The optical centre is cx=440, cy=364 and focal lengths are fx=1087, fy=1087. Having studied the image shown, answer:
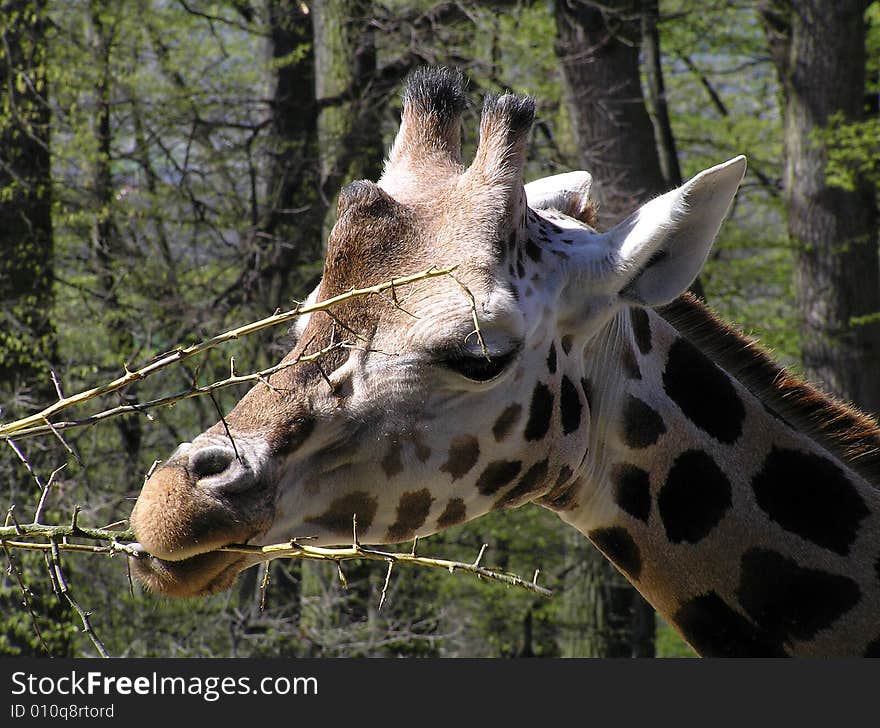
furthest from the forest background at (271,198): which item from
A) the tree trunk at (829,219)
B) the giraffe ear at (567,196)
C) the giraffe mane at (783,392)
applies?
the giraffe mane at (783,392)

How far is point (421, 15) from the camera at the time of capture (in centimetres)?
1033

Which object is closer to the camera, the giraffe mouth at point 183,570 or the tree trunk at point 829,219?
the giraffe mouth at point 183,570

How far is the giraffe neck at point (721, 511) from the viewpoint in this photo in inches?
127

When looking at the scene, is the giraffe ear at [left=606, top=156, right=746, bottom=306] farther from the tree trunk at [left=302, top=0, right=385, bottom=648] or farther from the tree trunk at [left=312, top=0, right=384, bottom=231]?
the tree trunk at [left=312, top=0, right=384, bottom=231]

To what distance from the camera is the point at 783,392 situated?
360 cm

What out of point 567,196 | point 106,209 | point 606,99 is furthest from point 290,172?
point 567,196

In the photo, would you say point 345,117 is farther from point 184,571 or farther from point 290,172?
point 184,571

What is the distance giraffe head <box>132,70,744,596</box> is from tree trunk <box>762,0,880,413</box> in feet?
26.9

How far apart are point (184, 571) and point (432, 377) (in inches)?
33.1

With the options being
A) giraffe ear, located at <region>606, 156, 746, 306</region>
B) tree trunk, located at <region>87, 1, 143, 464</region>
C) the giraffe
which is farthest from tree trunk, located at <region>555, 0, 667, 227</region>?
giraffe ear, located at <region>606, 156, 746, 306</region>

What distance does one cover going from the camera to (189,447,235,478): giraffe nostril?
2.78 m

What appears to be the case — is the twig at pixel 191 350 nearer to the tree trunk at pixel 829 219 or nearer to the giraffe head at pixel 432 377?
the giraffe head at pixel 432 377

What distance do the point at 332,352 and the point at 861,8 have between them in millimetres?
9654

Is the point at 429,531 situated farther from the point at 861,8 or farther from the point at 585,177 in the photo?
the point at 861,8
